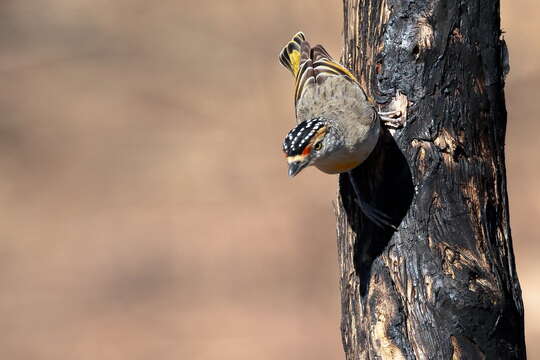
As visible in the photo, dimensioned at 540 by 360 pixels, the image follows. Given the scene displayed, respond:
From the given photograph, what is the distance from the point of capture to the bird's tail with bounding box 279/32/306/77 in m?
5.00

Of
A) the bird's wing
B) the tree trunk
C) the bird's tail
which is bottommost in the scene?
the tree trunk

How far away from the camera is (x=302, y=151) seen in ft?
13.0

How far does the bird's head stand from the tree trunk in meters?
0.26

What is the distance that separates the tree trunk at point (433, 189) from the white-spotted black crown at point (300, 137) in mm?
329

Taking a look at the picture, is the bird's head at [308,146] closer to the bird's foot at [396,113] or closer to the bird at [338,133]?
the bird at [338,133]

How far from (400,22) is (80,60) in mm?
9693

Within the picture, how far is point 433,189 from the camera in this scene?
3889 mm

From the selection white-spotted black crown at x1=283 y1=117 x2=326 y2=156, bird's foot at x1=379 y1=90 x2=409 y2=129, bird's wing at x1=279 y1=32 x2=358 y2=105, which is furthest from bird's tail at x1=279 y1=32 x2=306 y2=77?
bird's foot at x1=379 y1=90 x2=409 y2=129

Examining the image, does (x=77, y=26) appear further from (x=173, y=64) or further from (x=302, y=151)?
(x=302, y=151)

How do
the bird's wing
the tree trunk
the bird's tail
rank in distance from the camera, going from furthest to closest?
the bird's tail
the bird's wing
the tree trunk

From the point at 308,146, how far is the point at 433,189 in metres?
0.61

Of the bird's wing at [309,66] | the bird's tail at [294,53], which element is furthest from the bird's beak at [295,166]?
the bird's tail at [294,53]

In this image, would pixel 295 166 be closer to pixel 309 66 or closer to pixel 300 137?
pixel 300 137

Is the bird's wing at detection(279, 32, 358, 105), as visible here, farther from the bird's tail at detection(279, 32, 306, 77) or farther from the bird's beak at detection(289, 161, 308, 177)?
the bird's beak at detection(289, 161, 308, 177)
